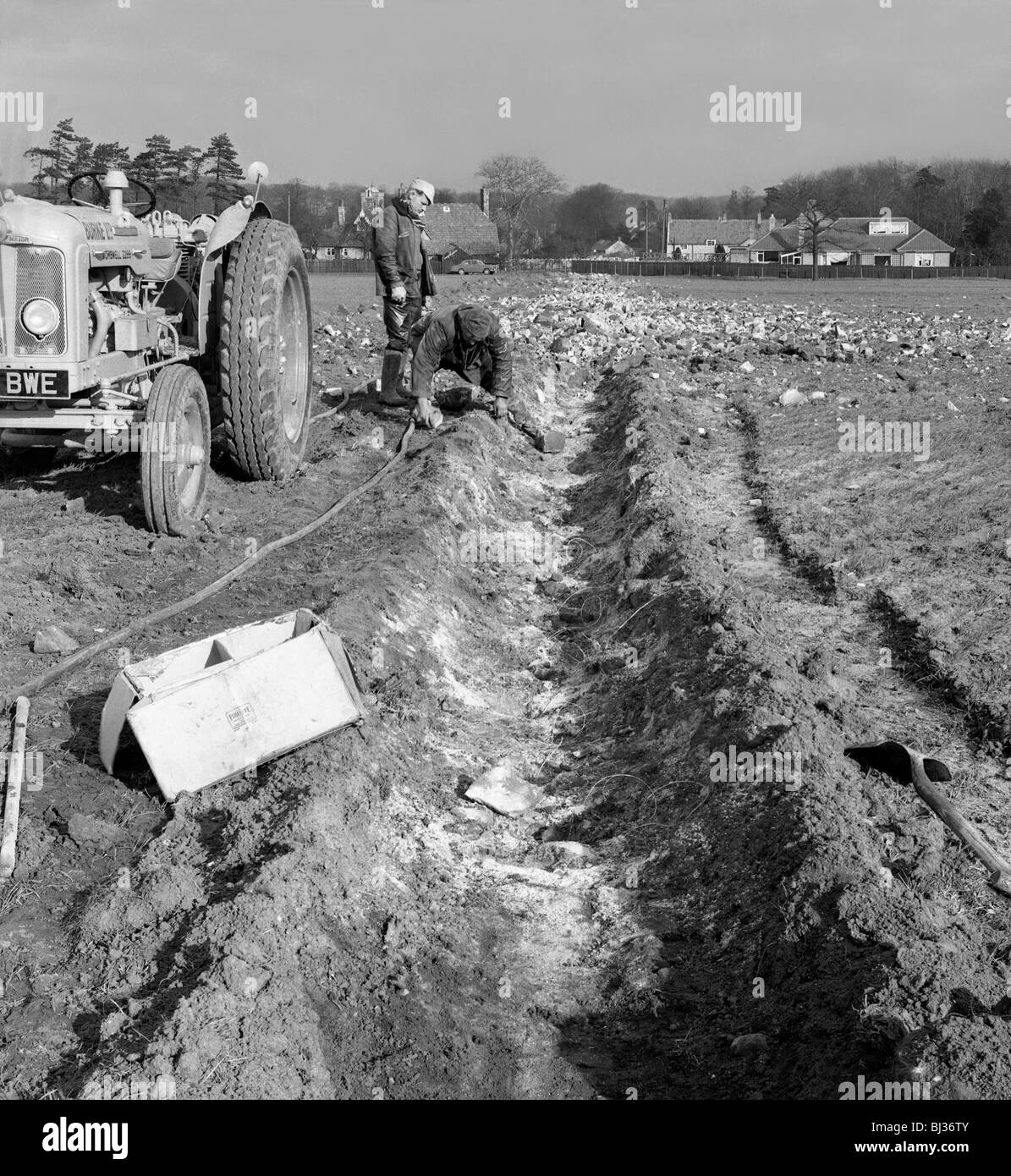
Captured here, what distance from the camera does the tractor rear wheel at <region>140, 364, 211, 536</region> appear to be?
7.29 m

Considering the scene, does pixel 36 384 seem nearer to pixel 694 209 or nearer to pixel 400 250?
pixel 400 250

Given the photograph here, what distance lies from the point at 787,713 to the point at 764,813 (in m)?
0.71

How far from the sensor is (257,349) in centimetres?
833

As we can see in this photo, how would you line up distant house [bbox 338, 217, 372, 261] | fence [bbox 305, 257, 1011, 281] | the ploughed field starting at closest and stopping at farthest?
the ploughed field, distant house [bbox 338, 217, 372, 261], fence [bbox 305, 257, 1011, 281]

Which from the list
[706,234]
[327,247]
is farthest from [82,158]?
[706,234]

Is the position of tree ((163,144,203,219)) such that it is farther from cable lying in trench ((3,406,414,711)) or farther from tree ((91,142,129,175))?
cable lying in trench ((3,406,414,711))

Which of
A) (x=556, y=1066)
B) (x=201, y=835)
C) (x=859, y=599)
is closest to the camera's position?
(x=556, y=1066)

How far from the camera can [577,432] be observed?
13.7 meters

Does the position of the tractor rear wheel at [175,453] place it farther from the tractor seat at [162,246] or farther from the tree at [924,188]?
the tree at [924,188]

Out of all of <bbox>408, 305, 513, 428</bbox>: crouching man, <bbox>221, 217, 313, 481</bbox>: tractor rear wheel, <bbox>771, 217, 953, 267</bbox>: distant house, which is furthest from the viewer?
<bbox>771, 217, 953, 267</bbox>: distant house

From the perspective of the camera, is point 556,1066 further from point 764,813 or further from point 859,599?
point 859,599

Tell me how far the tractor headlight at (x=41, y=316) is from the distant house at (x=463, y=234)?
202ft

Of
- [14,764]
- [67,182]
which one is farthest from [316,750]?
[67,182]

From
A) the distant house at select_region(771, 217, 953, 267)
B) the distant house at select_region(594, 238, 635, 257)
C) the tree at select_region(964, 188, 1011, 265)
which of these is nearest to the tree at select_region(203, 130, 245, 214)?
the tree at select_region(964, 188, 1011, 265)
